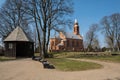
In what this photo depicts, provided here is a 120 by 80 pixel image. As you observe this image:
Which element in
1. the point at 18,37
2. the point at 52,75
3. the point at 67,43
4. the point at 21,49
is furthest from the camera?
the point at 67,43

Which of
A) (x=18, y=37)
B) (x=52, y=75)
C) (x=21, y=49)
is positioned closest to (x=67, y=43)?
(x=21, y=49)

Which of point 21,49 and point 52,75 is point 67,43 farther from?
point 52,75

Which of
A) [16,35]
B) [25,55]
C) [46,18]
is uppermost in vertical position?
[46,18]

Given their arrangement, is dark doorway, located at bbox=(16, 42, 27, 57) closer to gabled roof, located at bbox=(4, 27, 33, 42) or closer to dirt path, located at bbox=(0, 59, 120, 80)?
gabled roof, located at bbox=(4, 27, 33, 42)

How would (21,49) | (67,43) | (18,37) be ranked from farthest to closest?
(67,43)
(21,49)
(18,37)

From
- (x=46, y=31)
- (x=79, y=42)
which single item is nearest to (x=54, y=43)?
(x=79, y=42)

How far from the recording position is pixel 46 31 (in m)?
36.8

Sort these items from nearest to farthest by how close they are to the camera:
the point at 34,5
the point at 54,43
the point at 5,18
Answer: the point at 34,5
the point at 5,18
the point at 54,43

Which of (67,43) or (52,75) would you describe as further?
(67,43)

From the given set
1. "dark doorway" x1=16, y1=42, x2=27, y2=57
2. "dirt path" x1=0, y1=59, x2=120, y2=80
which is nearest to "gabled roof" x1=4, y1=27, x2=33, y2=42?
"dark doorway" x1=16, y1=42, x2=27, y2=57

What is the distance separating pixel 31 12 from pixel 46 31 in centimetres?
438

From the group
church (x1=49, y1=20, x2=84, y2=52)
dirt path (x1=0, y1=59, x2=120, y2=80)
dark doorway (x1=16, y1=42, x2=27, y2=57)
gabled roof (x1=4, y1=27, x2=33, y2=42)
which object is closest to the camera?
dirt path (x1=0, y1=59, x2=120, y2=80)

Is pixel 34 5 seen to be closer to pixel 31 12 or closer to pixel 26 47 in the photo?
pixel 31 12

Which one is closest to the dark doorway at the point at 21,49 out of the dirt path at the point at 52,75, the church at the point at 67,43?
the dirt path at the point at 52,75
